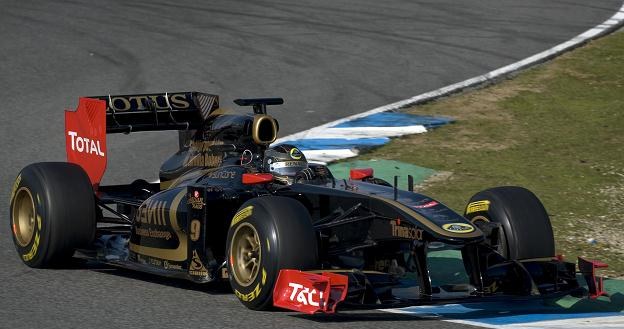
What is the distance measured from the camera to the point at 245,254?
818 cm

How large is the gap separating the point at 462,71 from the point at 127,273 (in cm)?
896

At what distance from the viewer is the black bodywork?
26.0ft

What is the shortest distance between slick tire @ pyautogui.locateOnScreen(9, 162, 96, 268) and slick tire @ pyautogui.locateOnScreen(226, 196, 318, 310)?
154 centimetres

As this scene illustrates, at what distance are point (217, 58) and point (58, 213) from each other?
8938 mm

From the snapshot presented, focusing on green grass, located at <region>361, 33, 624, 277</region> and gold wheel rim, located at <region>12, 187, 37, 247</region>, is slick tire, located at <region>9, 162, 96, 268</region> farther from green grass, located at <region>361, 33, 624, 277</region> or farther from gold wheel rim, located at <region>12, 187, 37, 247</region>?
green grass, located at <region>361, 33, 624, 277</region>

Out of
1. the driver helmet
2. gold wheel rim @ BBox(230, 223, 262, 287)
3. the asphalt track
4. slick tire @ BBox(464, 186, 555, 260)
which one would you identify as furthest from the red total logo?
slick tire @ BBox(464, 186, 555, 260)

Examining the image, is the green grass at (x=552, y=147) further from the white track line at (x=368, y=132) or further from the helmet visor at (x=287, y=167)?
the helmet visor at (x=287, y=167)

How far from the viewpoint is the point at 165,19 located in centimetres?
2036

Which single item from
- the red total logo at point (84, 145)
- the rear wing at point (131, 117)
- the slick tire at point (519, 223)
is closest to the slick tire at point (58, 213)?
the red total logo at point (84, 145)

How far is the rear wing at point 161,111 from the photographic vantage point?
33.3 feet

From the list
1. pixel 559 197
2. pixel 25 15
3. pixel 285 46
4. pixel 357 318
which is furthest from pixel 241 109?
pixel 357 318

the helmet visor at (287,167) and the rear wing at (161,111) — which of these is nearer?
the helmet visor at (287,167)

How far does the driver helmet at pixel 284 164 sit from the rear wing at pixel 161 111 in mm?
1283

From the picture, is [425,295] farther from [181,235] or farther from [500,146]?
[500,146]
